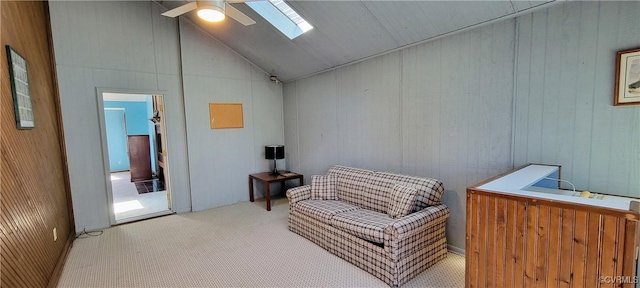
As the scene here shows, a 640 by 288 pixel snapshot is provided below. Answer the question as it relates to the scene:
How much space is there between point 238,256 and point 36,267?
1606 mm

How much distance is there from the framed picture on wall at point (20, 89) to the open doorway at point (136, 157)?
140 cm

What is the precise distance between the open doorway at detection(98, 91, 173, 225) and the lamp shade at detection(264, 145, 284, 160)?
1.66m

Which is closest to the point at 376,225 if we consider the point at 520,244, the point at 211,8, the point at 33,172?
the point at 520,244

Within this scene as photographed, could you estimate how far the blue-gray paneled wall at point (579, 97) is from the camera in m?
1.89

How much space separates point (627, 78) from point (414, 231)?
185 cm

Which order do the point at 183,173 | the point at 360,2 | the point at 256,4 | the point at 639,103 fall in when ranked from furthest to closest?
the point at 183,173
the point at 256,4
the point at 360,2
the point at 639,103

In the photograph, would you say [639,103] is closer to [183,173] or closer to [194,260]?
[194,260]

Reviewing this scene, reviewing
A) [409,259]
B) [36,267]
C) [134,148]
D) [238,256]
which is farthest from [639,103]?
[134,148]

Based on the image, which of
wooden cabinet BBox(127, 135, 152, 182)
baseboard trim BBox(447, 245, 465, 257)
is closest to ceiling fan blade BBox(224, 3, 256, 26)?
baseboard trim BBox(447, 245, 465, 257)

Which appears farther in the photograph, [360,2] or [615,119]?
[360,2]

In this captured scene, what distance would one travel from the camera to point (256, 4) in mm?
3334

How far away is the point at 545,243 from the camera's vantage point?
54.9 inches

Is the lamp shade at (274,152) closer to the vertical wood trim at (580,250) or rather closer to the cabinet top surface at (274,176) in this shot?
the cabinet top surface at (274,176)

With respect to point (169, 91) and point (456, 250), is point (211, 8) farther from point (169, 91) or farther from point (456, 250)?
point (456, 250)
